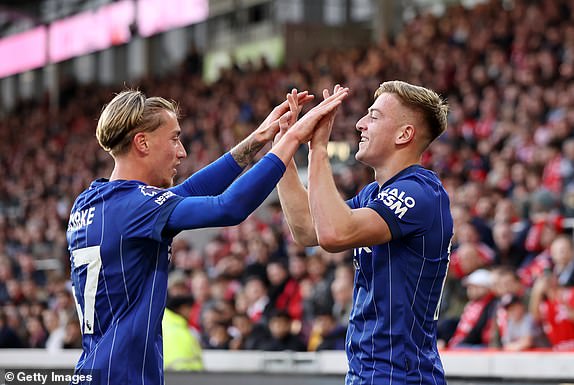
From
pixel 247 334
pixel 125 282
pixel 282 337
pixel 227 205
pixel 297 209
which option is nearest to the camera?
pixel 227 205

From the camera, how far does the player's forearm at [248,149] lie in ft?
16.6

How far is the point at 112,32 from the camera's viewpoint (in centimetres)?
3238

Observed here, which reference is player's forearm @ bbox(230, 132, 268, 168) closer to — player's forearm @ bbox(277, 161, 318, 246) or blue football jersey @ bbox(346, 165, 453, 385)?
player's forearm @ bbox(277, 161, 318, 246)

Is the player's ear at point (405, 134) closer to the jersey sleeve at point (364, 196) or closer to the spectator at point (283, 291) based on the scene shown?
the jersey sleeve at point (364, 196)

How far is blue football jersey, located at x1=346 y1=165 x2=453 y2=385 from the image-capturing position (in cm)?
446

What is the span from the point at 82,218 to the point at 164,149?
0.44 metres

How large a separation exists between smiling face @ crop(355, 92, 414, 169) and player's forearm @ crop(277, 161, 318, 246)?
487 mm

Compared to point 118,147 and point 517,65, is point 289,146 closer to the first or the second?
point 118,147

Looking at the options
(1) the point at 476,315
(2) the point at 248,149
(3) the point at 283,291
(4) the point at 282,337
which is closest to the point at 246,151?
(2) the point at 248,149

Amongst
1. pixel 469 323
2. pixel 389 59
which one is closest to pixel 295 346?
pixel 469 323

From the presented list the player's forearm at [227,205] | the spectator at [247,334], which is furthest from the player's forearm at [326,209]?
the spectator at [247,334]

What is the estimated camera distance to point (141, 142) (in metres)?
4.54

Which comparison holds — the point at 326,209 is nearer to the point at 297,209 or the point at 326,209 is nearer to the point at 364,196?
the point at 364,196

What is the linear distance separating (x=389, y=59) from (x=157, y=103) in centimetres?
1537
